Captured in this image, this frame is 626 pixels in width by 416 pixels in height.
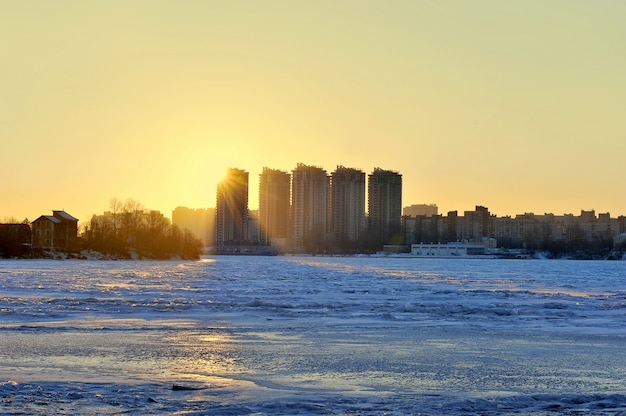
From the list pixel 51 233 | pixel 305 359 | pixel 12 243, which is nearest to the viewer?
pixel 305 359

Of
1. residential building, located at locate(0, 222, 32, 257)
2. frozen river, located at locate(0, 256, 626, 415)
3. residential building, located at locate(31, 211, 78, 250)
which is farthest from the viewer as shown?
residential building, located at locate(31, 211, 78, 250)

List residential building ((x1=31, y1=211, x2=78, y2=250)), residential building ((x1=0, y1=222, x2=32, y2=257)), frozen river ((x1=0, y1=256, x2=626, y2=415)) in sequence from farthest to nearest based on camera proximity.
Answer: residential building ((x1=31, y1=211, x2=78, y2=250)), residential building ((x1=0, y1=222, x2=32, y2=257)), frozen river ((x1=0, y1=256, x2=626, y2=415))

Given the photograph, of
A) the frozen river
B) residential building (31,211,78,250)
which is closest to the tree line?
residential building (31,211,78,250)

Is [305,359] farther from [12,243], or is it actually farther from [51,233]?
[51,233]

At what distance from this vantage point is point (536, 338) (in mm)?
19719

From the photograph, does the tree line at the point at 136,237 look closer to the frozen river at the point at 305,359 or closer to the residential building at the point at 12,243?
the residential building at the point at 12,243

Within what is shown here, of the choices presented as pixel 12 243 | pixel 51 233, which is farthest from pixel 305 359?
pixel 51 233

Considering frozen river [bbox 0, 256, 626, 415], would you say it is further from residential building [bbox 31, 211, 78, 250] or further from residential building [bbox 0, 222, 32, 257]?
residential building [bbox 31, 211, 78, 250]

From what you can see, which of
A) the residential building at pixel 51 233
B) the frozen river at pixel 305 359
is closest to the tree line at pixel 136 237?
the residential building at pixel 51 233

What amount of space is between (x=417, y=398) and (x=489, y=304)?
68.7ft

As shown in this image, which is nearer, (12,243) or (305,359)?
(305,359)

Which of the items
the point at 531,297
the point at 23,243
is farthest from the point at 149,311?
the point at 23,243

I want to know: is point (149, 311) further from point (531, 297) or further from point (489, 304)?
point (531, 297)

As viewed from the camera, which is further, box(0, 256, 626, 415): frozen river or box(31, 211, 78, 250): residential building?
box(31, 211, 78, 250): residential building
